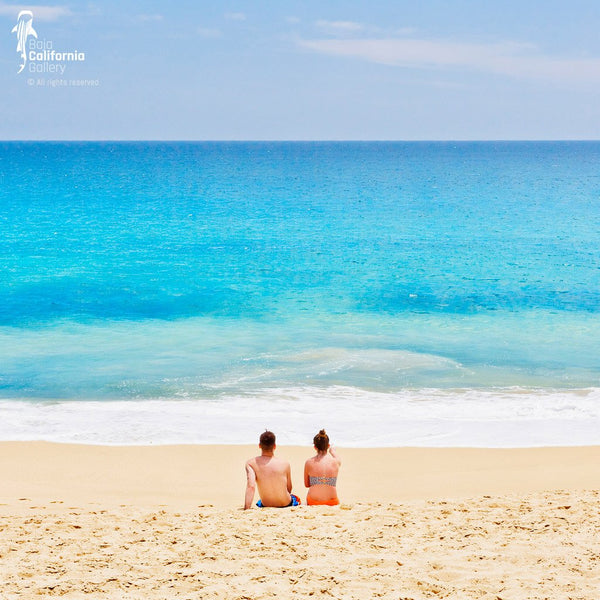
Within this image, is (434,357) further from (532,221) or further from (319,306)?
(532,221)

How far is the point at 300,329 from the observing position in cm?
2038

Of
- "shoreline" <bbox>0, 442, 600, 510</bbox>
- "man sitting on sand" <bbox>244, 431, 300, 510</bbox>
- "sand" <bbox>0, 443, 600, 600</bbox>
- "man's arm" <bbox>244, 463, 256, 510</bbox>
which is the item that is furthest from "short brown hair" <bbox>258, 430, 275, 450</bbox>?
"shoreline" <bbox>0, 442, 600, 510</bbox>

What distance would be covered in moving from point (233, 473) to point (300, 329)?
9591 millimetres

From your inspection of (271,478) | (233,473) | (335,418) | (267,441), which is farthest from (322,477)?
(335,418)

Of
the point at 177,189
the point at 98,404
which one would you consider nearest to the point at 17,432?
the point at 98,404

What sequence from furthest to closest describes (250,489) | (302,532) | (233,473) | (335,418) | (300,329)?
(300,329), (335,418), (233,473), (250,489), (302,532)

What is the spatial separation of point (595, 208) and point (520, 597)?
51704 millimetres

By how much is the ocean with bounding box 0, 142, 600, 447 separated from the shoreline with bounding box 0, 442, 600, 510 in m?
0.58

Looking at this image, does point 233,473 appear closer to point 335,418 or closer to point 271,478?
point 271,478

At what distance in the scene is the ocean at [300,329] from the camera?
44.3ft

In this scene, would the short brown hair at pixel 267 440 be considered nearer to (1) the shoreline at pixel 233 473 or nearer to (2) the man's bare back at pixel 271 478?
(2) the man's bare back at pixel 271 478

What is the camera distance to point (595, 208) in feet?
175

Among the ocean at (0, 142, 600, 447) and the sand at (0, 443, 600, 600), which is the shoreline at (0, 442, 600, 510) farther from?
the ocean at (0, 142, 600, 447)

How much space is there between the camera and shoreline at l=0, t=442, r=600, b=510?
394 inches
